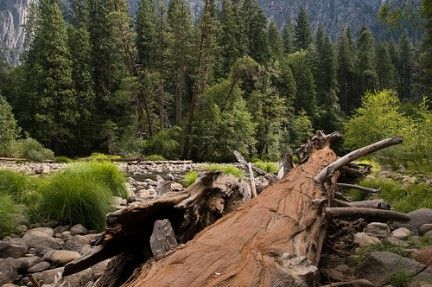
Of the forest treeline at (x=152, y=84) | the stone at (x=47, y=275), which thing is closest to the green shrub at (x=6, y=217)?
the stone at (x=47, y=275)

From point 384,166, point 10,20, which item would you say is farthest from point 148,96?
point 10,20

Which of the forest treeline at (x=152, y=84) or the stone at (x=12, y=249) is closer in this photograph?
the stone at (x=12, y=249)

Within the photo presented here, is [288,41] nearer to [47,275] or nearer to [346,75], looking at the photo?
[346,75]

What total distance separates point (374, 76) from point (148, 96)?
37057 mm

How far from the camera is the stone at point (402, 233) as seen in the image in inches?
186

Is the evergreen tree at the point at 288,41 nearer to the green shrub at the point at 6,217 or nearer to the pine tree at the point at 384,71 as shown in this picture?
the pine tree at the point at 384,71

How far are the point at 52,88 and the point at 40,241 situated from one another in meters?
30.2

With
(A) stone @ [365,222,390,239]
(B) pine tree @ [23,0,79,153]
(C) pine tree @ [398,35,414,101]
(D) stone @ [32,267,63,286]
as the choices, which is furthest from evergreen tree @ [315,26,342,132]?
(D) stone @ [32,267,63,286]

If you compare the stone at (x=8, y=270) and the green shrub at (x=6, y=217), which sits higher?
the green shrub at (x=6, y=217)

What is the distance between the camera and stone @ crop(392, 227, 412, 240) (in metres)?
4.72

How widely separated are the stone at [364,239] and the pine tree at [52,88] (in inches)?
1197

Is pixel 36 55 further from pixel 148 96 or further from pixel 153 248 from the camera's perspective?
pixel 153 248

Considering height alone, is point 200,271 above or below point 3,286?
above

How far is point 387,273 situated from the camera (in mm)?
3268
